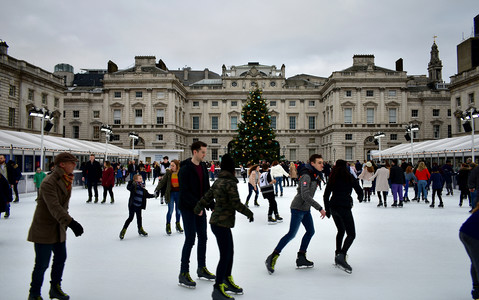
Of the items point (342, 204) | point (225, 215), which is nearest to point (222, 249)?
point (225, 215)

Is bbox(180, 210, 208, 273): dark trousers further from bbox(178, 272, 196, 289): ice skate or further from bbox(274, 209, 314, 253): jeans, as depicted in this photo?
bbox(274, 209, 314, 253): jeans

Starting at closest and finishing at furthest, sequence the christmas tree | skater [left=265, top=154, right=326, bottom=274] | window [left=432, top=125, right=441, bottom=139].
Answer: skater [left=265, top=154, right=326, bottom=274] < the christmas tree < window [left=432, top=125, right=441, bottom=139]

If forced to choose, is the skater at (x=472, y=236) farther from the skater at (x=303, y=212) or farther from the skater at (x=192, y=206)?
the skater at (x=192, y=206)

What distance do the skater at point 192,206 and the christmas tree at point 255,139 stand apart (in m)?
27.8

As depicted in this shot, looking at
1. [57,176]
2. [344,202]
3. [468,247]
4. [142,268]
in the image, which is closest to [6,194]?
[142,268]

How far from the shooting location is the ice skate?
4.70m

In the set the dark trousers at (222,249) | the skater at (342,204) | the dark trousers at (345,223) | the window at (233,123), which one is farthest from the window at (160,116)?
the dark trousers at (222,249)

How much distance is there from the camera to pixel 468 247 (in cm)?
374

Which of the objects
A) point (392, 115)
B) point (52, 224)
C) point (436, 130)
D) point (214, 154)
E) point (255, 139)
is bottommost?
point (52, 224)

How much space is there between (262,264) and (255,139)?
27.5 meters

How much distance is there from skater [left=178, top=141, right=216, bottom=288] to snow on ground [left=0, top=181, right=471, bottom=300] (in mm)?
203

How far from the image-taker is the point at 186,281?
473 cm

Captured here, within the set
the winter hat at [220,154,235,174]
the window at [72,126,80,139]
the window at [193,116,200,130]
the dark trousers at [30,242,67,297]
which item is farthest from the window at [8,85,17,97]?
the winter hat at [220,154,235,174]

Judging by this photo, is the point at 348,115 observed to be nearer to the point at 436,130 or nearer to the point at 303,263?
the point at 436,130
